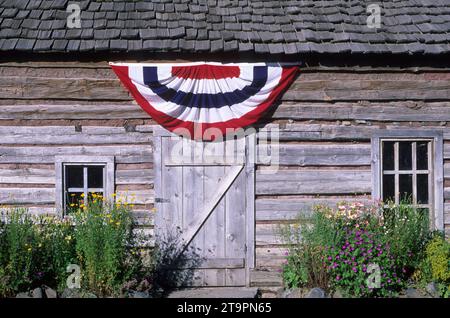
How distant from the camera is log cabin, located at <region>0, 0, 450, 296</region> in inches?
328

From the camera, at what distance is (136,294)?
7.29 metres

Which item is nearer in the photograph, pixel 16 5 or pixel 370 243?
pixel 370 243

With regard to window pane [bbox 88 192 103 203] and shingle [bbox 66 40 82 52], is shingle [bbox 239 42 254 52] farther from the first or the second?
window pane [bbox 88 192 103 203]

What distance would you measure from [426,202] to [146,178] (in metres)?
4.50

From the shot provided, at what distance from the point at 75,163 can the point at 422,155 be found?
551 centimetres

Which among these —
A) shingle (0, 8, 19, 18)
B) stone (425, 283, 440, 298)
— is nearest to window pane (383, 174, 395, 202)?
stone (425, 283, 440, 298)

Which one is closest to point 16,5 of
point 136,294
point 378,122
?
point 136,294

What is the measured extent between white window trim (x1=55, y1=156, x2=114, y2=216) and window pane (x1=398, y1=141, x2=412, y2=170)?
4.56 metres

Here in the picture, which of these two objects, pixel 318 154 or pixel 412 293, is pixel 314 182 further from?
pixel 412 293

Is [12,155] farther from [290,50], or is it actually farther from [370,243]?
[370,243]

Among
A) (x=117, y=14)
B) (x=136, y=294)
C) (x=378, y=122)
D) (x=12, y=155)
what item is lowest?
(x=136, y=294)

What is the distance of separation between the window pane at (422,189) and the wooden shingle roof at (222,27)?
6.61 ft

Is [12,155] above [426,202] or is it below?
above

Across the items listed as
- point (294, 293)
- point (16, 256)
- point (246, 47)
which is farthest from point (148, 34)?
point (294, 293)
